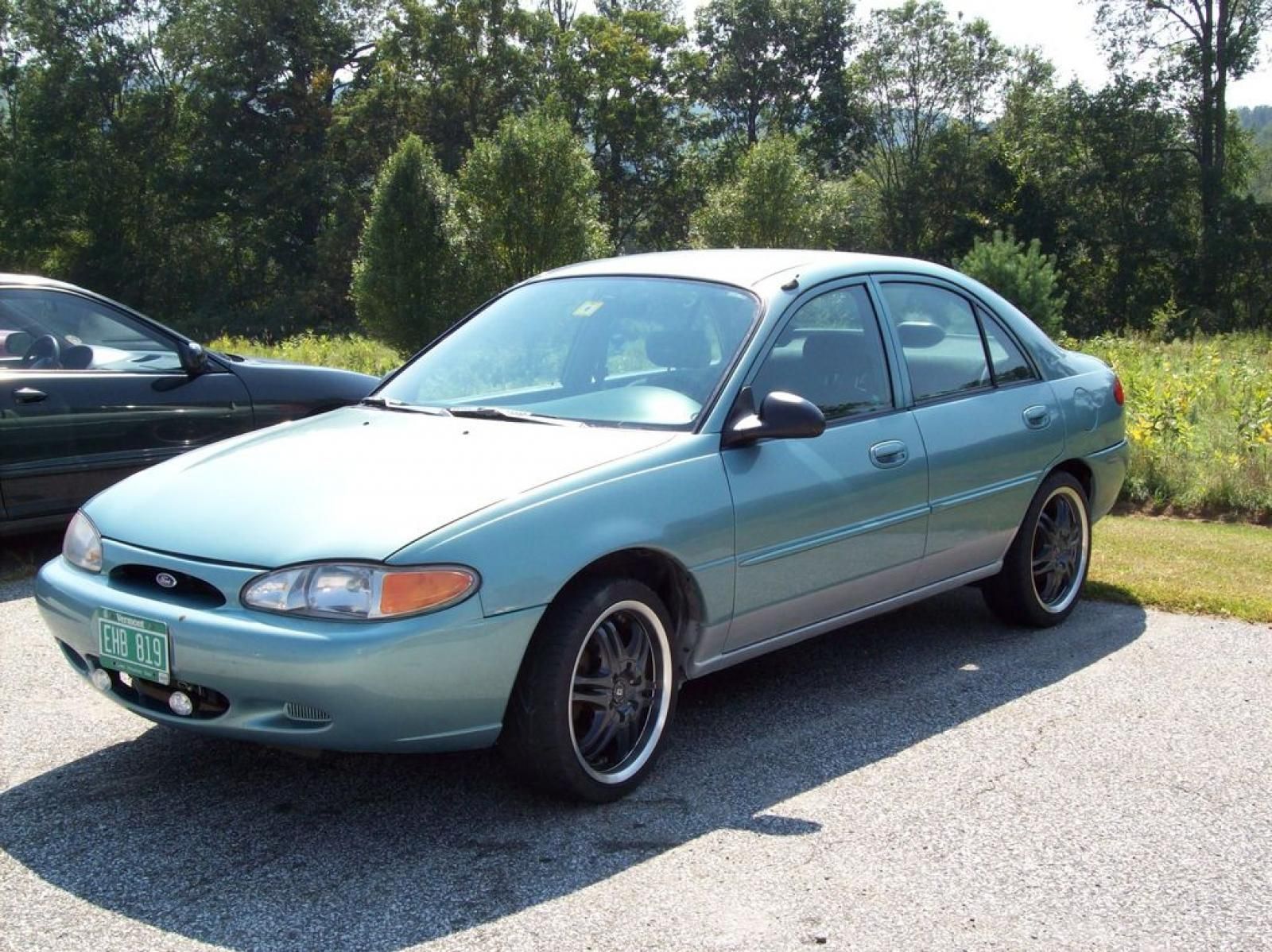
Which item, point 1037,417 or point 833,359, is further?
point 1037,417

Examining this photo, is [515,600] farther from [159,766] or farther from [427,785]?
[159,766]

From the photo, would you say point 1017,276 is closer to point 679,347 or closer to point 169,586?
point 679,347

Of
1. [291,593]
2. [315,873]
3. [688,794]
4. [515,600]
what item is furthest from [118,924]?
[688,794]

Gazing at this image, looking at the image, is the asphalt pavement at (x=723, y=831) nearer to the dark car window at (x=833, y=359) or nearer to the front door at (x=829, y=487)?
the front door at (x=829, y=487)

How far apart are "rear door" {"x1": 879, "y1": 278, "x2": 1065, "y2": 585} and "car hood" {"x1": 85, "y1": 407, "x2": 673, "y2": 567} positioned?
1406 mm

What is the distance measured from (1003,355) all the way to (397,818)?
3348mm

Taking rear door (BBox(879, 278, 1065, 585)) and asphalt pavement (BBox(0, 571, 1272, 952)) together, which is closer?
asphalt pavement (BBox(0, 571, 1272, 952))

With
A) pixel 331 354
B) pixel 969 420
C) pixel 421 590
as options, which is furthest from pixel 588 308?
pixel 331 354

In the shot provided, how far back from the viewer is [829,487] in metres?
4.70

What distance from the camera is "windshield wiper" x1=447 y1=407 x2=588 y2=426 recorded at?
455cm

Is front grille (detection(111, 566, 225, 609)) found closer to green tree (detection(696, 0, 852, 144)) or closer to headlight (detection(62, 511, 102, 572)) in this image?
headlight (detection(62, 511, 102, 572))

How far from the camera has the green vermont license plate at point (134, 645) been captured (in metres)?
3.74

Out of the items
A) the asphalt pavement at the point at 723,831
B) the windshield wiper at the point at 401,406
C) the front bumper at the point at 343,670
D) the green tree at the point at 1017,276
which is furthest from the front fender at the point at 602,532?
the green tree at the point at 1017,276

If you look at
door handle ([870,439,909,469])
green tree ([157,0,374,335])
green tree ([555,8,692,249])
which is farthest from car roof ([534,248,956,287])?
green tree ([157,0,374,335])
